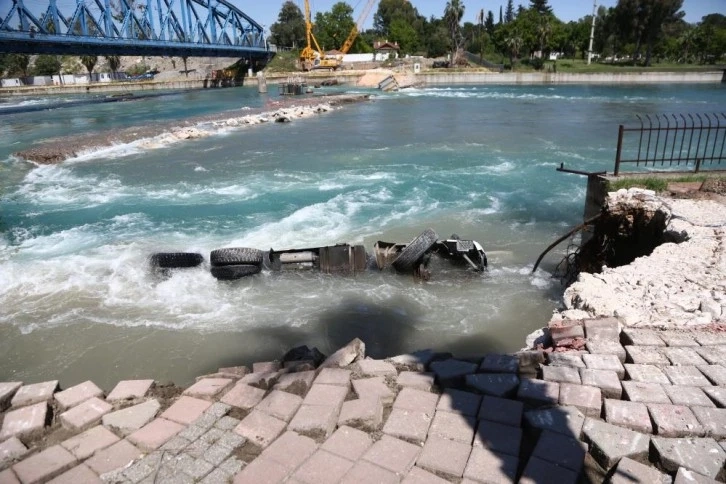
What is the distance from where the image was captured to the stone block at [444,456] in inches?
125

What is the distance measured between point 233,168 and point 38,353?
14.1 meters

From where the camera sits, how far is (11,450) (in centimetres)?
372

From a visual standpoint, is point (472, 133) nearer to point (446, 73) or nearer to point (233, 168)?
point (233, 168)

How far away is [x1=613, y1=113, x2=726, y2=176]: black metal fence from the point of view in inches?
366

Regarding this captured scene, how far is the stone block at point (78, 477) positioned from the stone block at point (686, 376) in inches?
182

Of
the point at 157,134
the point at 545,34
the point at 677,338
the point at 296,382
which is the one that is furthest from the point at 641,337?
the point at 545,34

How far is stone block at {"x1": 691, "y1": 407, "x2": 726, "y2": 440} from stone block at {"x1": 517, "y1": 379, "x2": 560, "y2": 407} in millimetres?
992

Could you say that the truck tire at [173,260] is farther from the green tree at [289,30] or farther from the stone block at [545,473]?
the green tree at [289,30]

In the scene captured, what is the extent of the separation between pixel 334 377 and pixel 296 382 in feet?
1.17

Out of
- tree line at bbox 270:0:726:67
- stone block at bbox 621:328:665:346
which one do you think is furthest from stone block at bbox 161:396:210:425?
tree line at bbox 270:0:726:67

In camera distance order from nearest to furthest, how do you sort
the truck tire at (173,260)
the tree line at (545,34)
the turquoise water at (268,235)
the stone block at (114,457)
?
the stone block at (114,457), the turquoise water at (268,235), the truck tire at (173,260), the tree line at (545,34)

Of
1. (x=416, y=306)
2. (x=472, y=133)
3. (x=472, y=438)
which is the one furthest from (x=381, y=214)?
(x=472, y=133)

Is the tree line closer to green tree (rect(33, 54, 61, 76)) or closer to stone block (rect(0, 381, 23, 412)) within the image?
green tree (rect(33, 54, 61, 76))

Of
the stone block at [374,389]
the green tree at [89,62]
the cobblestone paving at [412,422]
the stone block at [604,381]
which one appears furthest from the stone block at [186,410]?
the green tree at [89,62]
